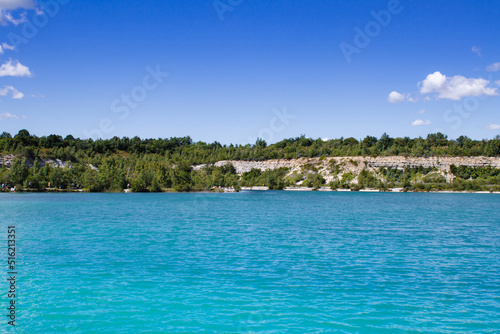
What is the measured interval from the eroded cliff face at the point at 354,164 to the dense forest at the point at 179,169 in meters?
3.04

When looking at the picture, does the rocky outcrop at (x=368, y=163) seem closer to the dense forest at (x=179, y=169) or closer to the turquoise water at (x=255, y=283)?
the dense forest at (x=179, y=169)

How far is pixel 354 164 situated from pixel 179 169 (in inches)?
2939

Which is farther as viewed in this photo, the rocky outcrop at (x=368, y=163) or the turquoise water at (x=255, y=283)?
the rocky outcrop at (x=368, y=163)

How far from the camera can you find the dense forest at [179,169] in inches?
4737

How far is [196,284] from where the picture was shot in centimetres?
1708

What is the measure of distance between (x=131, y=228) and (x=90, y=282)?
1904cm

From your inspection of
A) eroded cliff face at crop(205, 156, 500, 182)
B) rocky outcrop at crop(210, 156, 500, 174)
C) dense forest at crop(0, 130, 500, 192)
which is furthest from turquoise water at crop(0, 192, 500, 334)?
rocky outcrop at crop(210, 156, 500, 174)

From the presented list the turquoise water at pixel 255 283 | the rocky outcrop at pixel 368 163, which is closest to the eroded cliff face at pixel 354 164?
the rocky outcrop at pixel 368 163

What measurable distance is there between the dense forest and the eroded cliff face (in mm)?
3041

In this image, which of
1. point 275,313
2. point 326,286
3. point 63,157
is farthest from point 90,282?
point 63,157

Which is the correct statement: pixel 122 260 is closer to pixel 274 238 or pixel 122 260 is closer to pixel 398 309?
pixel 274 238

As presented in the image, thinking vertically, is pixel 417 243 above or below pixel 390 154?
below

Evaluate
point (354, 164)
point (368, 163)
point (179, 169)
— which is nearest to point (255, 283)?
point (179, 169)

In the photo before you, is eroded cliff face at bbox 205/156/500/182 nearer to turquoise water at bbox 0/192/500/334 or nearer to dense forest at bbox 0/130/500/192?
dense forest at bbox 0/130/500/192
